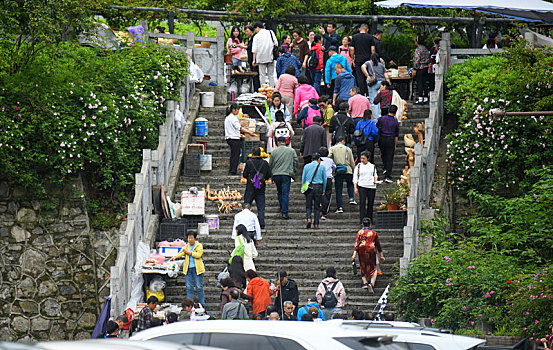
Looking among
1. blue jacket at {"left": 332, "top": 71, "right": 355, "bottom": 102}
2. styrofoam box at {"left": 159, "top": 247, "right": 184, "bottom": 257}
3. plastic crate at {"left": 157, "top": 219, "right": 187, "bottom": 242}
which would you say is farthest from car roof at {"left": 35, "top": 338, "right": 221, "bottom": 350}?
blue jacket at {"left": 332, "top": 71, "right": 355, "bottom": 102}

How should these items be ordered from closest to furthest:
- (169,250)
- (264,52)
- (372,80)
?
1. (169,250)
2. (372,80)
3. (264,52)

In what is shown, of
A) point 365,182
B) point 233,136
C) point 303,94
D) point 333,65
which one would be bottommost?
point 365,182

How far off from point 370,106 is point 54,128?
6.80m

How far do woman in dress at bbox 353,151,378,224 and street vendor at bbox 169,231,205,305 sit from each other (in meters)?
3.56

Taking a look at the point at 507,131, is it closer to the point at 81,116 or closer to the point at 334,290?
the point at 334,290

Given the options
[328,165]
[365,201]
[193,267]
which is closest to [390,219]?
[365,201]

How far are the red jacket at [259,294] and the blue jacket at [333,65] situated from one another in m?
8.26

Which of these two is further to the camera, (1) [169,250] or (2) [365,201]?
(2) [365,201]

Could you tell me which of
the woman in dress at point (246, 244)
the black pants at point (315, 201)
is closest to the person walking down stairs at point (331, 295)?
the woman in dress at point (246, 244)

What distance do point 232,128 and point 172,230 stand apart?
9.89ft

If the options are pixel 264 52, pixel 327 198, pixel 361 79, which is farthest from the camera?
pixel 264 52

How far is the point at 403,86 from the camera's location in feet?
89.8

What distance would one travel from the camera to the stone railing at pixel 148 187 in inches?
749

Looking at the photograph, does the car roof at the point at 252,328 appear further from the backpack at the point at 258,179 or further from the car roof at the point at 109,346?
the backpack at the point at 258,179
